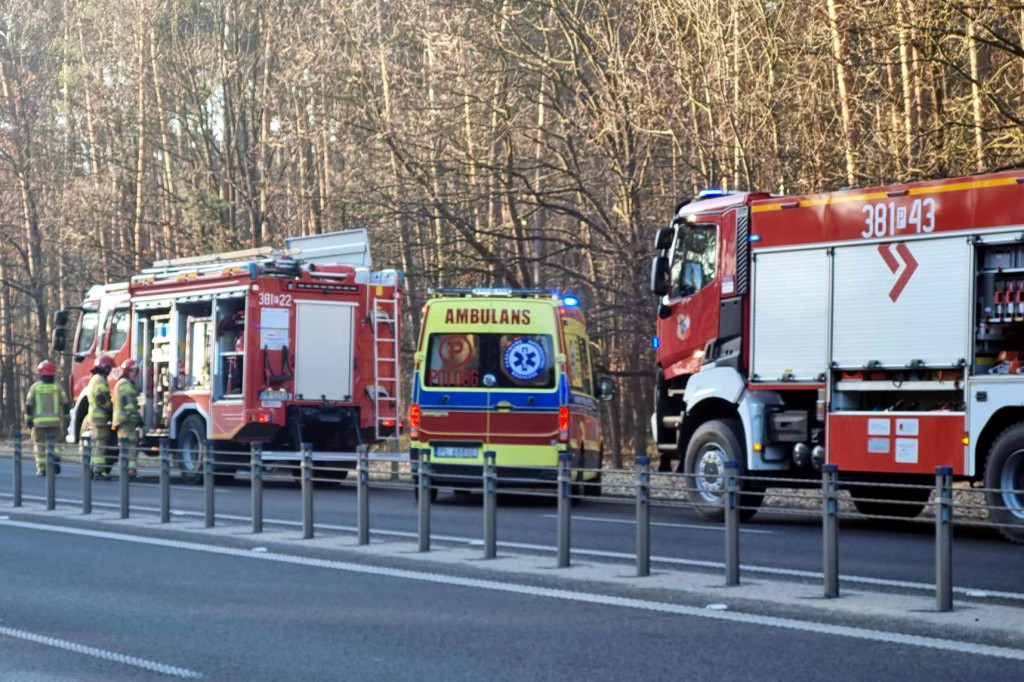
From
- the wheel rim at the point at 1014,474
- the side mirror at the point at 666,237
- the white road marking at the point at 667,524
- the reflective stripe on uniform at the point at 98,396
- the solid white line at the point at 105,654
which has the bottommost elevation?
the white road marking at the point at 667,524

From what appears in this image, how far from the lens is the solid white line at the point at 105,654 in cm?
823

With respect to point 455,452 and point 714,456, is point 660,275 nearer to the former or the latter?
point 714,456

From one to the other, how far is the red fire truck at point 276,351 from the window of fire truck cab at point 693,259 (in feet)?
23.5

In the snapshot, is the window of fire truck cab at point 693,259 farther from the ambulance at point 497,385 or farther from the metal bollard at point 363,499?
the metal bollard at point 363,499

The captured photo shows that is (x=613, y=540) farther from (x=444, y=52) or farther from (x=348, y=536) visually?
(x=444, y=52)

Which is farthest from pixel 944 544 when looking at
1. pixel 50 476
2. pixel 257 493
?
pixel 50 476

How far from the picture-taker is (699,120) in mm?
24812

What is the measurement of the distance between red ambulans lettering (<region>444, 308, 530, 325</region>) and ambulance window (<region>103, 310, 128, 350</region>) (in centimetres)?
937

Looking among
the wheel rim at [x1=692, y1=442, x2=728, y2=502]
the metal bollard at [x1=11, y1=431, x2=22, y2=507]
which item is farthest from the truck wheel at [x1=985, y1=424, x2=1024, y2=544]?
the metal bollard at [x1=11, y1=431, x2=22, y2=507]

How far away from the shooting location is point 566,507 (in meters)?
12.3

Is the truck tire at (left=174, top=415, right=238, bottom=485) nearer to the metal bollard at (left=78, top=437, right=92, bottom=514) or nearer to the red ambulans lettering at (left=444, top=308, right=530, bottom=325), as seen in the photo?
the red ambulans lettering at (left=444, top=308, right=530, bottom=325)

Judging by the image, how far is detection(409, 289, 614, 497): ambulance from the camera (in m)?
19.8

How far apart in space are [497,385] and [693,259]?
10.3 ft

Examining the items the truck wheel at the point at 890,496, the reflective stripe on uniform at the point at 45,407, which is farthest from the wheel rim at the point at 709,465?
the reflective stripe on uniform at the point at 45,407
